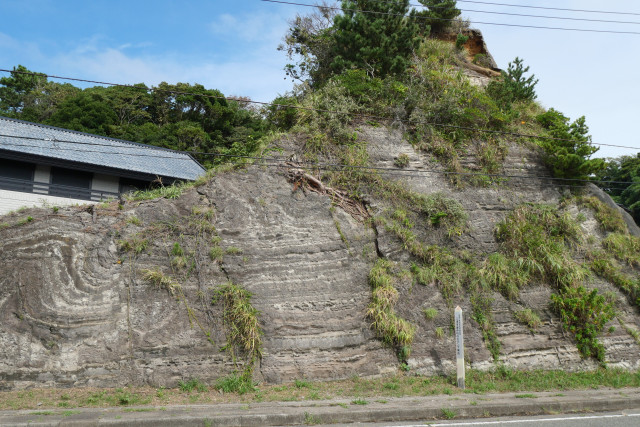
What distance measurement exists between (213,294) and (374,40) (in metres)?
11.5

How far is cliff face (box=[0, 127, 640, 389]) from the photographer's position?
9273 millimetres

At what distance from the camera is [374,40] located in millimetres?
16891

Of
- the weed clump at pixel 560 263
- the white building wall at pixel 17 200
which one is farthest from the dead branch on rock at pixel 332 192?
the white building wall at pixel 17 200

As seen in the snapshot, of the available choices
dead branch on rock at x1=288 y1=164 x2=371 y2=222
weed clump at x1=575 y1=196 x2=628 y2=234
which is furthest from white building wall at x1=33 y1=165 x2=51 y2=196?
weed clump at x1=575 y1=196 x2=628 y2=234

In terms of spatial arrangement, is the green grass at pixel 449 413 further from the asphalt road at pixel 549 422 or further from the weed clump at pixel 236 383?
the weed clump at pixel 236 383

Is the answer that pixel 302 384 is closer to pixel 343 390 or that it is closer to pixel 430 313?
pixel 343 390

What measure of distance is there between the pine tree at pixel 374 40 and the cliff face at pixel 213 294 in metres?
6.29

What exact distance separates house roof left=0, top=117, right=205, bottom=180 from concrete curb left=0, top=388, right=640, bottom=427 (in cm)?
917

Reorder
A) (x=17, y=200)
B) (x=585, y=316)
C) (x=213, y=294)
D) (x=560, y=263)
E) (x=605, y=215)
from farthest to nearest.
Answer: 1. (x=605, y=215)
2. (x=17, y=200)
3. (x=560, y=263)
4. (x=585, y=316)
5. (x=213, y=294)

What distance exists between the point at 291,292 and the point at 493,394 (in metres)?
4.86

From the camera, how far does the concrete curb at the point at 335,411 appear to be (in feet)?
23.2

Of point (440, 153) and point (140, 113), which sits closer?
point (440, 153)

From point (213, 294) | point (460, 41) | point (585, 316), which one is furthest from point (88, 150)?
point (460, 41)

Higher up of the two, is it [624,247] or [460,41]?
[460,41]
